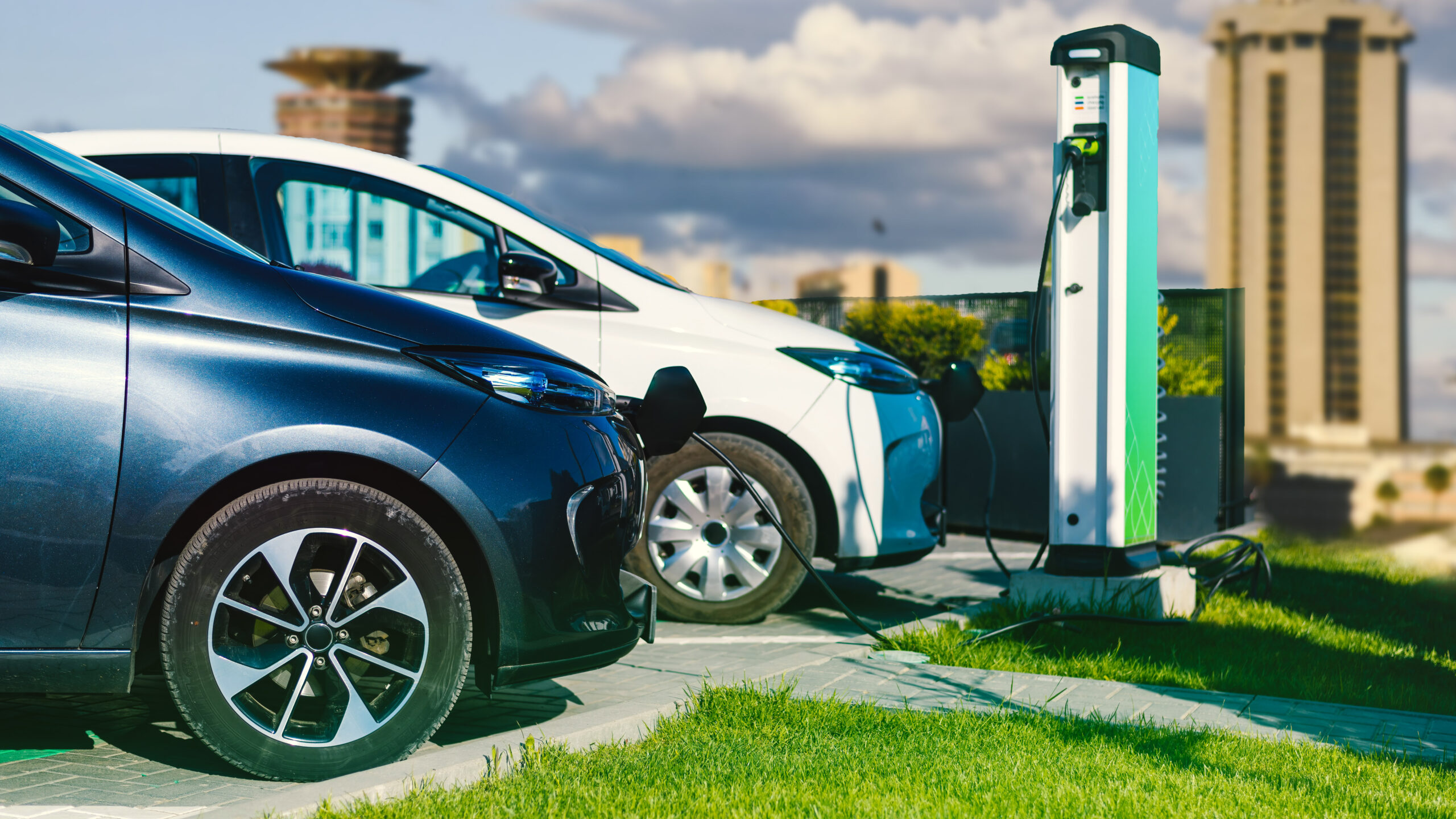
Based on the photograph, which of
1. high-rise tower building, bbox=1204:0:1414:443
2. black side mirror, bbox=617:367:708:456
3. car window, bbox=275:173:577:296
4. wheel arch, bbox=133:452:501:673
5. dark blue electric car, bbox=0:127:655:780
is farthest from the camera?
high-rise tower building, bbox=1204:0:1414:443

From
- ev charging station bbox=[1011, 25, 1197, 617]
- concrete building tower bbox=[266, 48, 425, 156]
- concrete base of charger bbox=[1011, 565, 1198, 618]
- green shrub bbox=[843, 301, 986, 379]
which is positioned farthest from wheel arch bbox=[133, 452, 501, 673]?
concrete building tower bbox=[266, 48, 425, 156]

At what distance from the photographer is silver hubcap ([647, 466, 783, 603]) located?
5797 millimetres

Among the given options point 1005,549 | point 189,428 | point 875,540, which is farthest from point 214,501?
point 1005,549

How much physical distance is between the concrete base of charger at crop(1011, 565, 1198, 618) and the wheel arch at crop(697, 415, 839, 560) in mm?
848

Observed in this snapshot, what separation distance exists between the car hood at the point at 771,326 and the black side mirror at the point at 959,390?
45cm

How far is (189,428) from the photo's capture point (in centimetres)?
319

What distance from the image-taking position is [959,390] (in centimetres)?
621

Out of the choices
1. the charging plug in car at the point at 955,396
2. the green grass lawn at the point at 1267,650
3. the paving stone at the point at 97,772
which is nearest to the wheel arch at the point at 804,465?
the charging plug in car at the point at 955,396

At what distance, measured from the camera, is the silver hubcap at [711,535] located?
5797mm

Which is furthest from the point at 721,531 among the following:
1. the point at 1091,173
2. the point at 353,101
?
the point at 353,101

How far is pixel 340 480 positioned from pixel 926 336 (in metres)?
6.84

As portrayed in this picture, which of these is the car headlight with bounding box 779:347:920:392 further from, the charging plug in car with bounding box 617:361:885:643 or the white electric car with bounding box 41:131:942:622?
the charging plug in car with bounding box 617:361:885:643

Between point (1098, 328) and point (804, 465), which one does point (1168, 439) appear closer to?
point (1098, 328)

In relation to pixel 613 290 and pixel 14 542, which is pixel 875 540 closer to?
pixel 613 290
